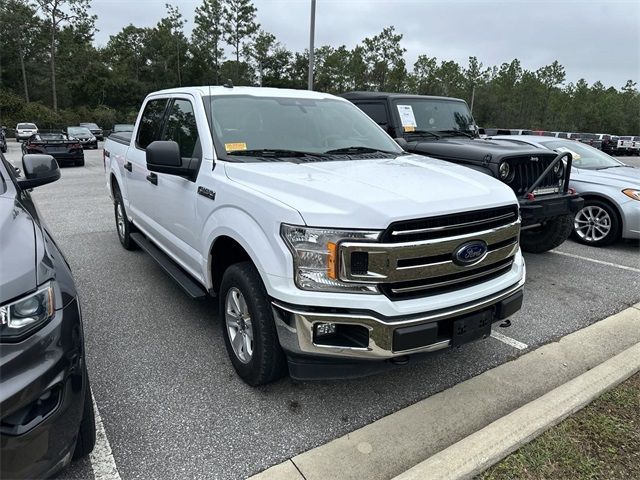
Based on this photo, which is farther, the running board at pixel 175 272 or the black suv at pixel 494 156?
the black suv at pixel 494 156

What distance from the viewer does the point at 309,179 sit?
288 cm

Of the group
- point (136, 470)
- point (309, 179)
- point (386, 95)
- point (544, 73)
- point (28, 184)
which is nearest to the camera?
point (136, 470)

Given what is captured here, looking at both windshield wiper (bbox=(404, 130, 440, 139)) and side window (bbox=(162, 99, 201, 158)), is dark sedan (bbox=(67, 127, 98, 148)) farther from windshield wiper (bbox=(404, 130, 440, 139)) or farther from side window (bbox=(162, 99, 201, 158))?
side window (bbox=(162, 99, 201, 158))

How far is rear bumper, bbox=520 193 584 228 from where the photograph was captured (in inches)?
202

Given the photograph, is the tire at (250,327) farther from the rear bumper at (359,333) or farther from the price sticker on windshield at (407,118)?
the price sticker on windshield at (407,118)

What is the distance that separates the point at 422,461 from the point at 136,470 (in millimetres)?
1440

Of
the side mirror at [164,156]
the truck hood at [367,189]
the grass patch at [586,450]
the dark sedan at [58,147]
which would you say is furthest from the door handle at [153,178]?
the dark sedan at [58,147]

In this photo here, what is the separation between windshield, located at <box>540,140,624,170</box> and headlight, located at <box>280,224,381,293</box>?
605 centimetres

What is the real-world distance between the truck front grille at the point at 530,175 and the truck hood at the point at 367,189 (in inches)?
85.0

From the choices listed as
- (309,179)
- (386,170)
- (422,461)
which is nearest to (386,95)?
(386,170)

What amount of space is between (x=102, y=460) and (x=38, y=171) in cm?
206

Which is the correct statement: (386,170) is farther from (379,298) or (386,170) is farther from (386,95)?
(386,95)

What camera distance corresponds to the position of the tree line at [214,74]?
54312 millimetres

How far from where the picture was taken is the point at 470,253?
107 inches
